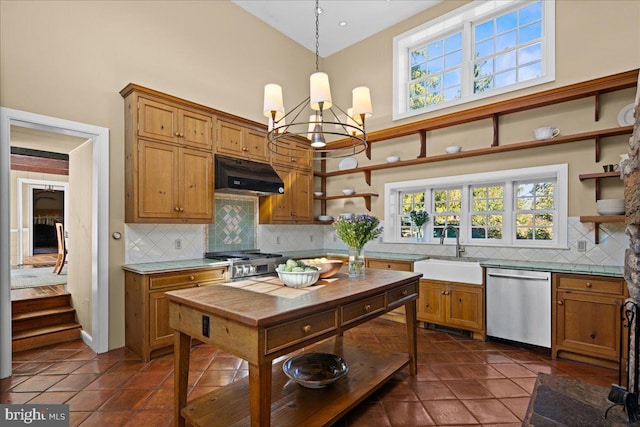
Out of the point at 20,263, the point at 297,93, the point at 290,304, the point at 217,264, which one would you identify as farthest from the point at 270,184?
the point at 20,263

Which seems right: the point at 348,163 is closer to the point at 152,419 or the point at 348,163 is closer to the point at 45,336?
the point at 152,419

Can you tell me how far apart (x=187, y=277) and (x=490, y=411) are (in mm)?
2940

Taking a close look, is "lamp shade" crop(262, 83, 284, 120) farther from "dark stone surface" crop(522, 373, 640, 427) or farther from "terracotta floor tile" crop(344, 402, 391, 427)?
"dark stone surface" crop(522, 373, 640, 427)

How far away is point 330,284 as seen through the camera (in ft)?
7.50

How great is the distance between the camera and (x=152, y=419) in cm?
216

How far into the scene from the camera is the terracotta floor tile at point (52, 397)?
2.38 metres

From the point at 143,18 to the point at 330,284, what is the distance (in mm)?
3805

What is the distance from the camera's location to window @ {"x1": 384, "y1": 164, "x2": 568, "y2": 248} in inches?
146

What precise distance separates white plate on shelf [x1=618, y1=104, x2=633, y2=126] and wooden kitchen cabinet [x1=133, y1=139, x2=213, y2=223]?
4511 millimetres

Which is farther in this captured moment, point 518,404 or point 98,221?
point 98,221

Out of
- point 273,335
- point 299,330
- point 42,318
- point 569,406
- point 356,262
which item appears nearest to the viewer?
point 273,335

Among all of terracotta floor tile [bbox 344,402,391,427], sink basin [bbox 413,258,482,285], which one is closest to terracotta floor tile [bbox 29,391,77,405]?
terracotta floor tile [bbox 344,402,391,427]

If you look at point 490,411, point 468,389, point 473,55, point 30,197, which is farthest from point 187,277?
point 30,197

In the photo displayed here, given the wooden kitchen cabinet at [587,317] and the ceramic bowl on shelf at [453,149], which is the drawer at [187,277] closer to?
the ceramic bowl on shelf at [453,149]
